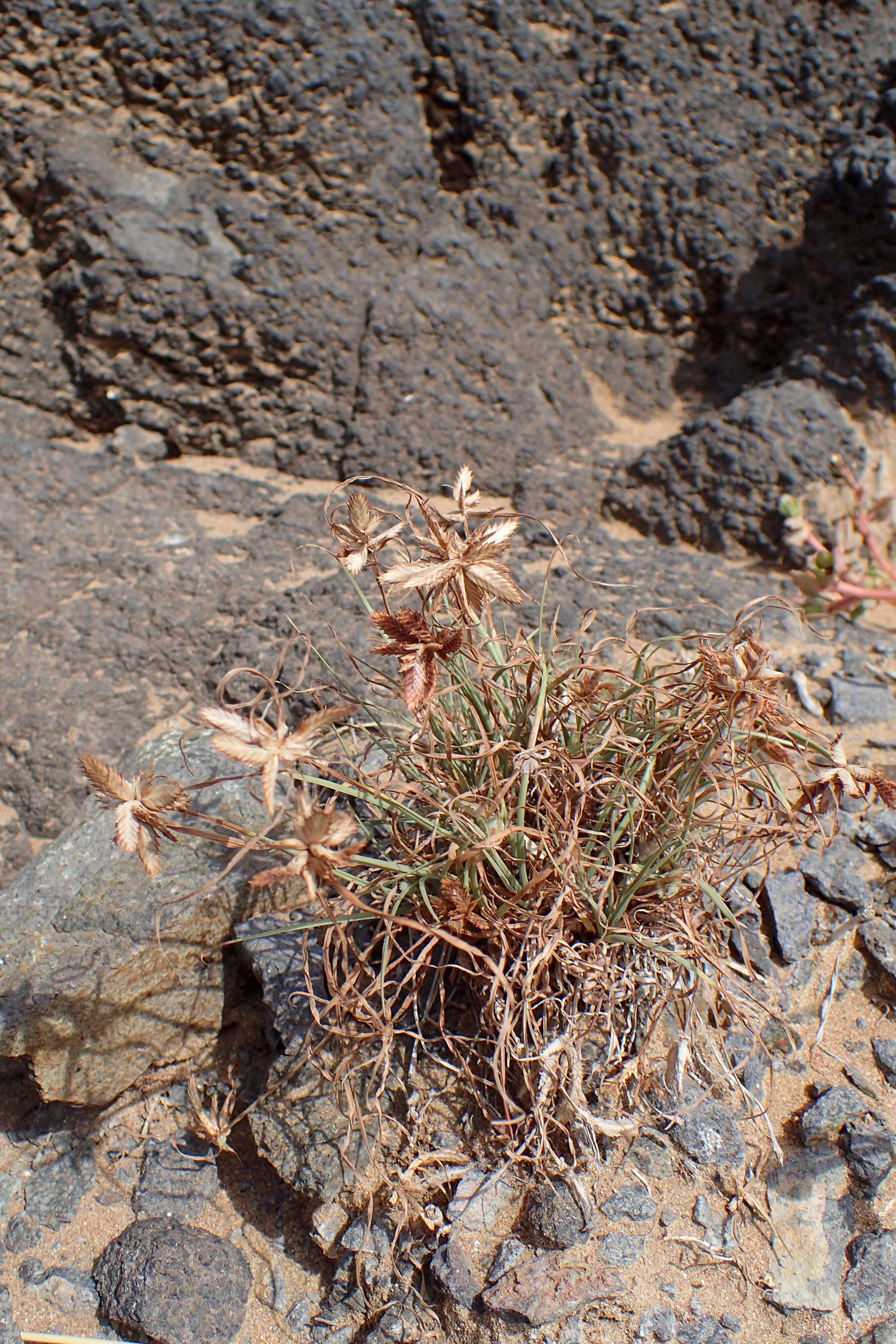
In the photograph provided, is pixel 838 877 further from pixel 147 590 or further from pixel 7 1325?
pixel 147 590

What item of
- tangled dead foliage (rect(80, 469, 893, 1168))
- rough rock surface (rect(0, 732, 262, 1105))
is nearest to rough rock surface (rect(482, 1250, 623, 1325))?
tangled dead foliage (rect(80, 469, 893, 1168))

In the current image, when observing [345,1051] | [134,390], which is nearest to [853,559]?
[345,1051]

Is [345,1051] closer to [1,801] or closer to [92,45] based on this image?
[1,801]

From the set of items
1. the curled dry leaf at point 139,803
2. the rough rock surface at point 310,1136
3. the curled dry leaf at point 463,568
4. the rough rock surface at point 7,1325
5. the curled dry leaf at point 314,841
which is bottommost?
the rough rock surface at point 7,1325

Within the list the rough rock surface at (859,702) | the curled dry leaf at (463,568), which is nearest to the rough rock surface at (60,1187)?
the curled dry leaf at (463,568)

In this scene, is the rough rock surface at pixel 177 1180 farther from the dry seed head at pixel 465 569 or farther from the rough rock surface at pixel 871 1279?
the dry seed head at pixel 465 569

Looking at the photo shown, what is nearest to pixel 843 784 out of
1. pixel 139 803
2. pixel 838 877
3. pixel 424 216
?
pixel 838 877
